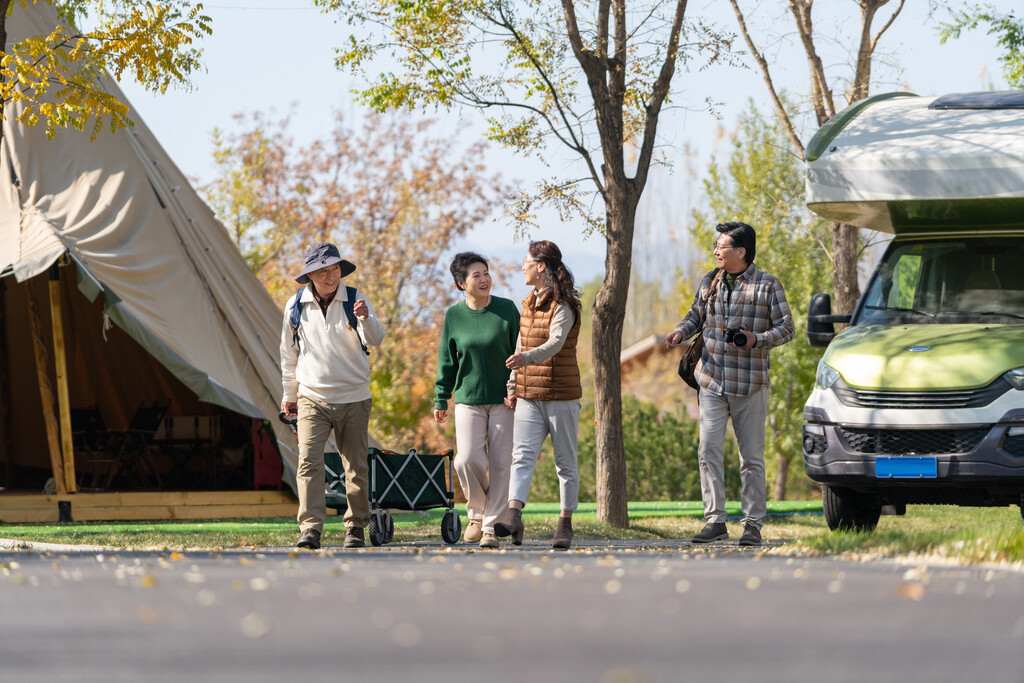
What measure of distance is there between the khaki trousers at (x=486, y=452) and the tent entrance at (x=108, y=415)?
22.1 feet

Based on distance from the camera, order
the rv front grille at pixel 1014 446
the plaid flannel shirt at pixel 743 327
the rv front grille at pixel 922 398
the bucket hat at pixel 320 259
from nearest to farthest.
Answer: the rv front grille at pixel 1014 446 → the rv front grille at pixel 922 398 → the bucket hat at pixel 320 259 → the plaid flannel shirt at pixel 743 327

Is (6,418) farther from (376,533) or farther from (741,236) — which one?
(741,236)

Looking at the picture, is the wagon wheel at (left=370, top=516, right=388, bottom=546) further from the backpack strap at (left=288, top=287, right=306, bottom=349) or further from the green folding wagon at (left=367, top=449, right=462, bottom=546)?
the backpack strap at (left=288, top=287, right=306, bottom=349)

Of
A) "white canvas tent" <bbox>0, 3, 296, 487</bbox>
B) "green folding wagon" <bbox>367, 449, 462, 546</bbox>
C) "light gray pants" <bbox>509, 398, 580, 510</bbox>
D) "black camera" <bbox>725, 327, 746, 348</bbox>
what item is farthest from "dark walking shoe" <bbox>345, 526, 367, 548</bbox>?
"white canvas tent" <bbox>0, 3, 296, 487</bbox>

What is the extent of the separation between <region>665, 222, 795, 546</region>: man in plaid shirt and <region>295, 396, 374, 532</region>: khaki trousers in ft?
6.75

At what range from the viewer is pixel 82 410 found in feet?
50.7

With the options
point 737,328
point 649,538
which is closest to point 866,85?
point 649,538

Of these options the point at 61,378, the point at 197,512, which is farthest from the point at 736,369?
the point at 61,378

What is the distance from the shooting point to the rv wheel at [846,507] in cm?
866

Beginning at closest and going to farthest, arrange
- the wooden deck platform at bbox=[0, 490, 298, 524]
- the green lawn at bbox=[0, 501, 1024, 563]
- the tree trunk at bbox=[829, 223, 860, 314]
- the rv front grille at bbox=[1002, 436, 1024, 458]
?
1. the green lawn at bbox=[0, 501, 1024, 563]
2. the rv front grille at bbox=[1002, 436, 1024, 458]
3. the wooden deck platform at bbox=[0, 490, 298, 524]
4. the tree trunk at bbox=[829, 223, 860, 314]

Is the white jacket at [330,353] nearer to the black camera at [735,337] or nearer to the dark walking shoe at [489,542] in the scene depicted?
the dark walking shoe at [489,542]

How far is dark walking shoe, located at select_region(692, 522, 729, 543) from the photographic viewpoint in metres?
8.55

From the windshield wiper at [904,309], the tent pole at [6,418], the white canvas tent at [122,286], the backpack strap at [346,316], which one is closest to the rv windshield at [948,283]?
the windshield wiper at [904,309]

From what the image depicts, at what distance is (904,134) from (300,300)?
4.14 metres
